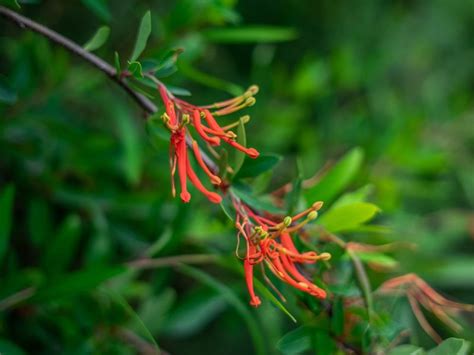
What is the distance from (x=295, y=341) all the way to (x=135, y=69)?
0.25 metres

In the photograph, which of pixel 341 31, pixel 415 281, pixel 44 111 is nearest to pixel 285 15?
pixel 341 31

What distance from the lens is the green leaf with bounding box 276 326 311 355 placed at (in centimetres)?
45

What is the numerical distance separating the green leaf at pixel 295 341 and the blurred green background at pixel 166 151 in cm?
11

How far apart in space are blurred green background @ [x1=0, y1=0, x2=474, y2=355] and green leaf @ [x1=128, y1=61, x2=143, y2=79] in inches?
4.6

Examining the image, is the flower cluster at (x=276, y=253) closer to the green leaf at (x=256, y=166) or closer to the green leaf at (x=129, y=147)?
the green leaf at (x=256, y=166)

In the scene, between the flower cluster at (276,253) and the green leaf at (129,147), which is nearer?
the flower cluster at (276,253)

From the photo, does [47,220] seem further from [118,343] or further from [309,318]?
[309,318]

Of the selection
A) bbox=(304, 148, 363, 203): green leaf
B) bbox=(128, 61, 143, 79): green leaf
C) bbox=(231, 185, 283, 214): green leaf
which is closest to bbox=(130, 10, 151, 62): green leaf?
bbox=(128, 61, 143, 79): green leaf

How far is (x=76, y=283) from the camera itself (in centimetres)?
56

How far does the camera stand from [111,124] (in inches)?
36.3

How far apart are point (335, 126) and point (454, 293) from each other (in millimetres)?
538

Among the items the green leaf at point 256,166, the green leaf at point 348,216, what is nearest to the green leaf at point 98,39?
the green leaf at point 256,166

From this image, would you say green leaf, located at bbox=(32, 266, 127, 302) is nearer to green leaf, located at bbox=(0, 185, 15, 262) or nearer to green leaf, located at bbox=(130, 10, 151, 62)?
green leaf, located at bbox=(0, 185, 15, 262)

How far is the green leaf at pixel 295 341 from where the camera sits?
452 millimetres
